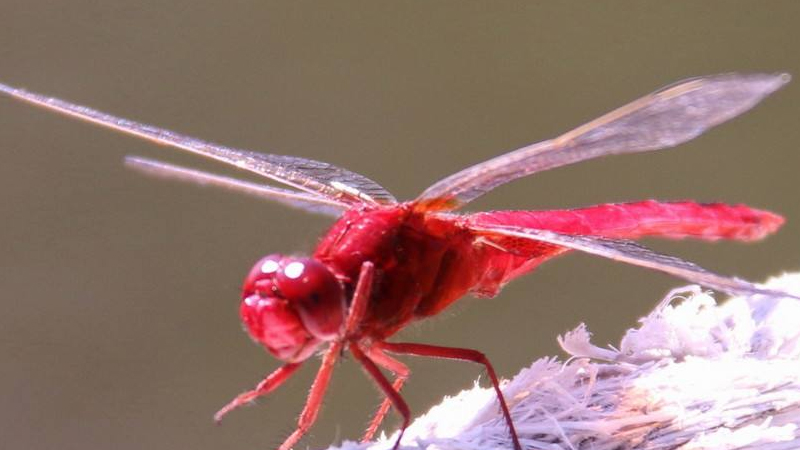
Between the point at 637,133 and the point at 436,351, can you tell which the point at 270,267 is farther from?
the point at 637,133

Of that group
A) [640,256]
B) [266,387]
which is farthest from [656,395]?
[266,387]

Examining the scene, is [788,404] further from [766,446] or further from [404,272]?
[404,272]

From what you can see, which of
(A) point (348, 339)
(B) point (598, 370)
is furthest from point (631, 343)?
(A) point (348, 339)

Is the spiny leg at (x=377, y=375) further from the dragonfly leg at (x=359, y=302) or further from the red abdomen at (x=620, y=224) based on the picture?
the red abdomen at (x=620, y=224)

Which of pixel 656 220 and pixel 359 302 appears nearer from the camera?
pixel 359 302

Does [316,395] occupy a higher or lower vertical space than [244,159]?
lower

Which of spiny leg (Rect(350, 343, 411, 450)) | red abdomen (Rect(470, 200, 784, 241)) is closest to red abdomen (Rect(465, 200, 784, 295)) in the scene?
red abdomen (Rect(470, 200, 784, 241))
